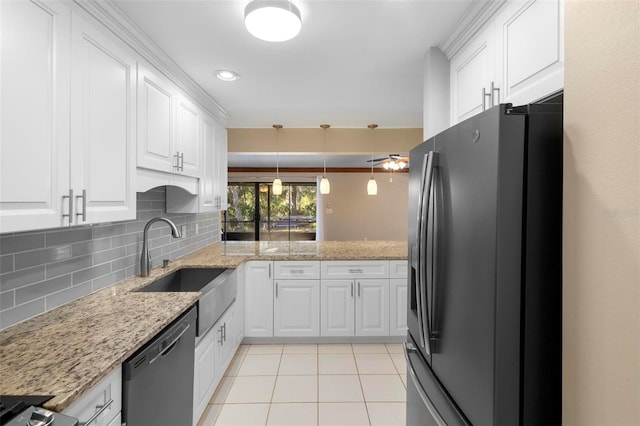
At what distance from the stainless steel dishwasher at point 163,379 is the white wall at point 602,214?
1393mm

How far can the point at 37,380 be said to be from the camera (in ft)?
3.05

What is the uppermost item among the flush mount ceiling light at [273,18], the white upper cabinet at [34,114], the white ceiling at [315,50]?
the white ceiling at [315,50]

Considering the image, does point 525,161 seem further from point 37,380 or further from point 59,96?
point 59,96

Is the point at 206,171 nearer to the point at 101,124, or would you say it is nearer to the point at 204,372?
the point at 101,124

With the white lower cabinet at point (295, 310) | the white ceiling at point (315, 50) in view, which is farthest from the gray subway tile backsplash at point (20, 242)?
the white lower cabinet at point (295, 310)

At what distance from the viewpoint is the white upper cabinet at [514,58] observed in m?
1.13

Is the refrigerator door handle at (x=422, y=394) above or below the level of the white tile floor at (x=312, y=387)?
above

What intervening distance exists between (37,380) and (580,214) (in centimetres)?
159

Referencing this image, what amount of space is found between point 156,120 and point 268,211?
6.21 m

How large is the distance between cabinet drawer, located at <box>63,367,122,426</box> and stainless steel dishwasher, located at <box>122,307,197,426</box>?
0.09 feet

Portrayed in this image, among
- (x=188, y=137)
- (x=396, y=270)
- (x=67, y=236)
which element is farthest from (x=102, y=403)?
(x=396, y=270)

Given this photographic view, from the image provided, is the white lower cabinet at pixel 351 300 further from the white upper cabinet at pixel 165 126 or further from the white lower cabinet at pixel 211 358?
the white upper cabinet at pixel 165 126

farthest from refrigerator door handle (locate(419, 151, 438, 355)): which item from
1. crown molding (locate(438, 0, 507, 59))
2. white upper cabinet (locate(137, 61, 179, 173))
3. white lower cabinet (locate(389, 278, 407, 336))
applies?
white lower cabinet (locate(389, 278, 407, 336))

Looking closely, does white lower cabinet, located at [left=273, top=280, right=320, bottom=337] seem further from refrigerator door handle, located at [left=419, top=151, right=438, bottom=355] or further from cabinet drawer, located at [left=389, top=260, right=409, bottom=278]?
refrigerator door handle, located at [left=419, top=151, right=438, bottom=355]
